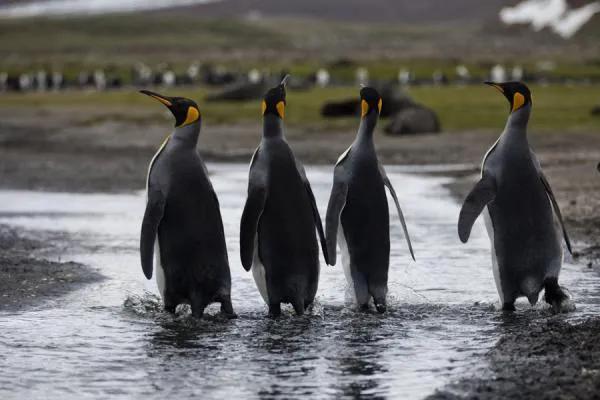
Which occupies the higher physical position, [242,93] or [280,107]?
[280,107]

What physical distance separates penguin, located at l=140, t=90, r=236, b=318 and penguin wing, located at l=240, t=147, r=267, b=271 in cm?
22

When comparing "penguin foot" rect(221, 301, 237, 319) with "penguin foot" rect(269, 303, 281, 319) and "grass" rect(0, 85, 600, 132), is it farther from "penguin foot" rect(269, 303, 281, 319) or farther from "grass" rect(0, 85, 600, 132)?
"grass" rect(0, 85, 600, 132)

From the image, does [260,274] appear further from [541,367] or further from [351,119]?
[351,119]

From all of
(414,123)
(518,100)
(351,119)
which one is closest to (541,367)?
(518,100)

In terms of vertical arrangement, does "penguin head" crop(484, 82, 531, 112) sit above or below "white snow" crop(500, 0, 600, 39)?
below

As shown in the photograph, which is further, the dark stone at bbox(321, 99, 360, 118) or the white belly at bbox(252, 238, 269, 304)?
the dark stone at bbox(321, 99, 360, 118)

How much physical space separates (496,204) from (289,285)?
136 cm

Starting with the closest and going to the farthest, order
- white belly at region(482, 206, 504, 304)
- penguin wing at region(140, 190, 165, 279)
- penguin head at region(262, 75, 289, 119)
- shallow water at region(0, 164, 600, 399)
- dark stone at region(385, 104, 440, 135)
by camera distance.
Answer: shallow water at region(0, 164, 600, 399)
penguin wing at region(140, 190, 165, 279)
penguin head at region(262, 75, 289, 119)
white belly at region(482, 206, 504, 304)
dark stone at region(385, 104, 440, 135)

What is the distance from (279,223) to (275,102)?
0.71m

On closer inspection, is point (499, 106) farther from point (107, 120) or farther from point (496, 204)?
point (496, 204)

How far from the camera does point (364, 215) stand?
736cm

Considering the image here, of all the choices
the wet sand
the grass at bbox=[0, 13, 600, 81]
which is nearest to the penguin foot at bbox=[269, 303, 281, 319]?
the wet sand

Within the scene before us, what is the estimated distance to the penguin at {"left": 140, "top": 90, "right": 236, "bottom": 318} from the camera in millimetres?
7105

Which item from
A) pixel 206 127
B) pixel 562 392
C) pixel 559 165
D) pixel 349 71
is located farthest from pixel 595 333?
pixel 349 71
